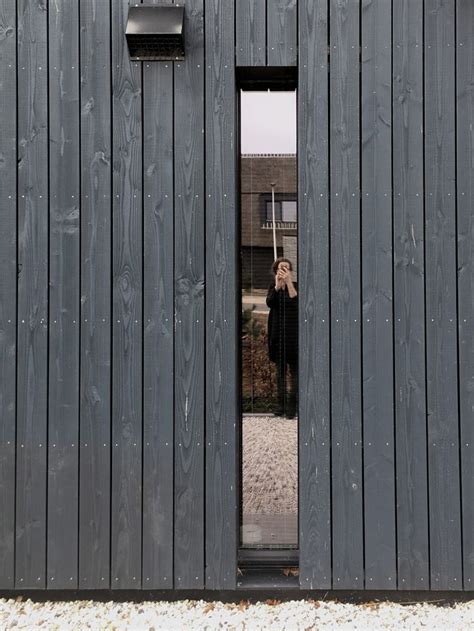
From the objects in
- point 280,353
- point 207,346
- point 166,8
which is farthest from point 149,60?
point 280,353

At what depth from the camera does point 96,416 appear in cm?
272

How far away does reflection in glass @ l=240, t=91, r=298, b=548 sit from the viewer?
2.94 metres

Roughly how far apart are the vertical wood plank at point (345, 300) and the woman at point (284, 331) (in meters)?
0.30

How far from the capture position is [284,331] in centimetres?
297

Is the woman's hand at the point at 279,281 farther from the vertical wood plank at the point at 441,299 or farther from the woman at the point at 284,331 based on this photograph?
the vertical wood plank at the point at 441,299

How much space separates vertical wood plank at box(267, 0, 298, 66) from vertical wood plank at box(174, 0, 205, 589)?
35 centimetres

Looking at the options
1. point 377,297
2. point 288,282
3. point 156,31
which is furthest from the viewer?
point 288,282

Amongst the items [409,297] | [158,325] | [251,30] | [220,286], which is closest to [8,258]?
[158,325]

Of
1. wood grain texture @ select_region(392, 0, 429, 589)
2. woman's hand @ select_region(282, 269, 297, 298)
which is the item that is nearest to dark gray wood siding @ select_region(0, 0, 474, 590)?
wood grain texture @ select_region(392, 0, 429, 589)

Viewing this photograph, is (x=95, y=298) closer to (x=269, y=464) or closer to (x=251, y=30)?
(x=269, y=464)

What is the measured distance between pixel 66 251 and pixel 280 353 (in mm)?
1271

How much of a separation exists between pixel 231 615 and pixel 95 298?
1.74 m

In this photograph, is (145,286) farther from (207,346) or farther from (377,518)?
(377,518)

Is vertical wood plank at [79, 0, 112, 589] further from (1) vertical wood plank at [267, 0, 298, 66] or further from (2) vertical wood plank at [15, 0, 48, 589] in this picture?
(1) vertical wood plank at [267, 0, 298, 66]
